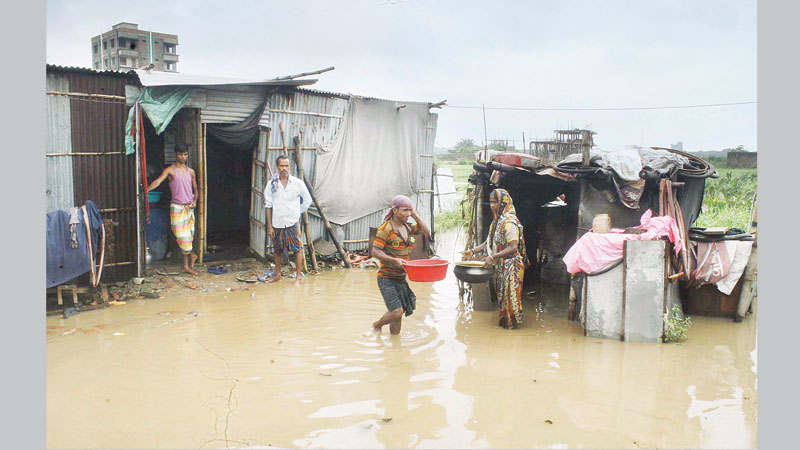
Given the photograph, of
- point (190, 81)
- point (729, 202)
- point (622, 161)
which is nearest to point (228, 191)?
point (190, 81)

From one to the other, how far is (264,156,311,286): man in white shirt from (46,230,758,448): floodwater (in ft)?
4.97

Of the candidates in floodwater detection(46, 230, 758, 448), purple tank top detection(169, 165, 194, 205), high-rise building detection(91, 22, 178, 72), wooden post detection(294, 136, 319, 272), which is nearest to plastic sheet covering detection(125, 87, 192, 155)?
purple tank top detection(169, 165, 194, 205)

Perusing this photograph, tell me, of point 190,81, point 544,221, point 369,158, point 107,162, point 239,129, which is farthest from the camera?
point 369,158

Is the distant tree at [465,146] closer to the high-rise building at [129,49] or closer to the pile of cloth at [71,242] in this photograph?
the high-rise building at [129,49]

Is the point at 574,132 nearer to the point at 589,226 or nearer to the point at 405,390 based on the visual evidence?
the point at 589,226

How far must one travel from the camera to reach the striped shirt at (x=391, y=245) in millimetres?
5793

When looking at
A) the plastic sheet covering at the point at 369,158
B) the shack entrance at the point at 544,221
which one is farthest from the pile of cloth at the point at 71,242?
the shack entrance at the point at 544,221

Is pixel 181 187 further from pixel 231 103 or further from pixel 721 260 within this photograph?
pixel 721 260

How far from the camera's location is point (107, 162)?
314 inches

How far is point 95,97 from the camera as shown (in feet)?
25.4

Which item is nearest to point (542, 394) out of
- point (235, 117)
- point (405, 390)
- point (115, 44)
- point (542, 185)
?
point (405, 390)

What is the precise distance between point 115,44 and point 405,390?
69.2 ft

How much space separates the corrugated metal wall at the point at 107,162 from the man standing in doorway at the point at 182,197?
1.54ft

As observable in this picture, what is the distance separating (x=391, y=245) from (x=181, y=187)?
4.23 meters
